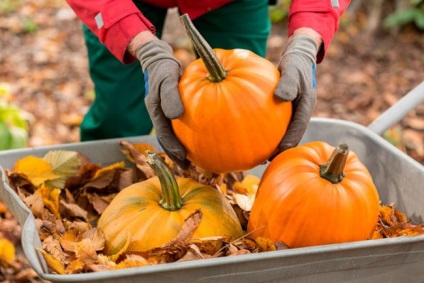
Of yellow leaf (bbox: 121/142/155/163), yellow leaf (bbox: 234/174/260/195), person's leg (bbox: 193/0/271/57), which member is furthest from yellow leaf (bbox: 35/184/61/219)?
person's leg (bbox: 193/0/271/57)

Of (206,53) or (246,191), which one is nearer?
(206,53)

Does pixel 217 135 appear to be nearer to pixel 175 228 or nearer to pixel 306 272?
pixel 175 228

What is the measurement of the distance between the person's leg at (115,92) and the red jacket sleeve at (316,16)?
1.81 ft

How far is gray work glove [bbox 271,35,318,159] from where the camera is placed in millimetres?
1413

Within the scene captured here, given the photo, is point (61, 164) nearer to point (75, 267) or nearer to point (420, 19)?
point (75, 267)

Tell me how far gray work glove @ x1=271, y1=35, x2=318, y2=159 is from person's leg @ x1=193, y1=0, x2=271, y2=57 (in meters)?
0.61

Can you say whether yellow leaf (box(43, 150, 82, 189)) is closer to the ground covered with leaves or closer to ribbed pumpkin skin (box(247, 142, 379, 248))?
ribbed pumpkin skin (box(247, 142, 379, 248))

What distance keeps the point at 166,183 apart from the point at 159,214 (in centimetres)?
7

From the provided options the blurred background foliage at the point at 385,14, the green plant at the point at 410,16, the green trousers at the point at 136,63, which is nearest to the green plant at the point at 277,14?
the blurred background foliage at the point at 385,14

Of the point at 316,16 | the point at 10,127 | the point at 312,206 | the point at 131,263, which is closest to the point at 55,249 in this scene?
the point at 131,263

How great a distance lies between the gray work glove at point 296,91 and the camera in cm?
141

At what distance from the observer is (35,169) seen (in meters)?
1.71

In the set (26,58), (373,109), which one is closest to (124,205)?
(373,109)

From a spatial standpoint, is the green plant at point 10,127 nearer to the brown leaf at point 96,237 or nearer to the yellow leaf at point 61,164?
the yellow leaf at point 61,164
